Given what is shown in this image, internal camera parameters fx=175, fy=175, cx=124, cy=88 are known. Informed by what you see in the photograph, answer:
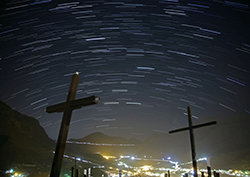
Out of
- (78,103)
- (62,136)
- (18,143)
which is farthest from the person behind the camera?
(18,143)

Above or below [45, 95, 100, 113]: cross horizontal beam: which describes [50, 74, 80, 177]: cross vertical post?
below

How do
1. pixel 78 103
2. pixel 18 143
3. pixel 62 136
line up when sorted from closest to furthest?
pixel 62 136
pixel 78 103
pixel 18 143

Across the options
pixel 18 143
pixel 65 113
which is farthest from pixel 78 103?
pixel 18 143

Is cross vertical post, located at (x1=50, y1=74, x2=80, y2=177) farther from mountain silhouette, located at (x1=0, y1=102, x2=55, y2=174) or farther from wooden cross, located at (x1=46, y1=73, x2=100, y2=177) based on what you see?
mountain silhouette, located at (x1=0, y1=102, x2=55, y2=174)

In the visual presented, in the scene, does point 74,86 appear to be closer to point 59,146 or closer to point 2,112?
point 59,146

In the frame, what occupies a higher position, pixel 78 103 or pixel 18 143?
pixel 18 143

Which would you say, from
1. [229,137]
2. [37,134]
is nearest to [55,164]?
[37,134]

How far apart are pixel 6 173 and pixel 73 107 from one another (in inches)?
1666

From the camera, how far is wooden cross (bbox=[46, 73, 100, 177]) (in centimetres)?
540

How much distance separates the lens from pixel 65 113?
20.0 feet

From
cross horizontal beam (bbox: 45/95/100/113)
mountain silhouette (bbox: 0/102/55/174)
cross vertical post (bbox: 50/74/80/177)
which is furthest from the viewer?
mountain silhouette (bbox: 0/102/55/174)

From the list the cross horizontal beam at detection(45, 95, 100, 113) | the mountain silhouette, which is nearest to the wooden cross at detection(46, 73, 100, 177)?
the cross horizontal beam at detection(45, 95, 100, 113)

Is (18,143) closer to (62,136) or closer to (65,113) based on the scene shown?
(65,113)

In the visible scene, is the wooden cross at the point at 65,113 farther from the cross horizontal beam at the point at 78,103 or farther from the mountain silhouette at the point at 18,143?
the mountain silhouette at the point at 18,143
